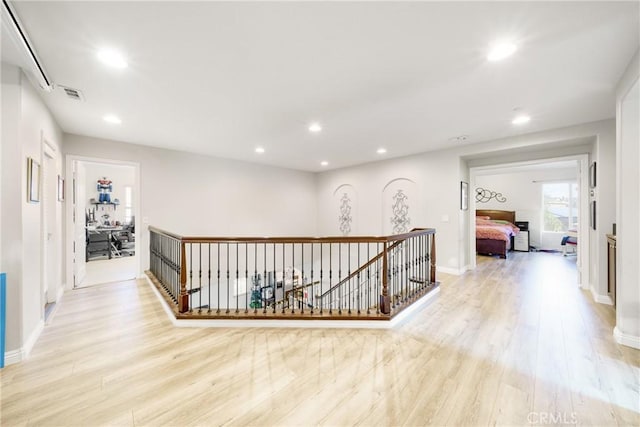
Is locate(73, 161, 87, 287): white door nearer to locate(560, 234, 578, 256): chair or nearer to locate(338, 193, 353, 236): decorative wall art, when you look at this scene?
locate(338, 193, 353, 236): decorative wall art

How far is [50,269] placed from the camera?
340 cm

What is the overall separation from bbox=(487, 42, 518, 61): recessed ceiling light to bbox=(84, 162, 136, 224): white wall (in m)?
9.43

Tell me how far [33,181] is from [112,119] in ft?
4.55

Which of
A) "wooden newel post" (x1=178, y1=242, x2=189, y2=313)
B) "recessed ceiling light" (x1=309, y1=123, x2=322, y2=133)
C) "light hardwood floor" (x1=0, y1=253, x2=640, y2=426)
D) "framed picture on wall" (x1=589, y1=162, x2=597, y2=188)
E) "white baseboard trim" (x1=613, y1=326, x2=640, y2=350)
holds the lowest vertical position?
"light hardwood floor" (x1=0, y1=253, x2=640, y2=426)

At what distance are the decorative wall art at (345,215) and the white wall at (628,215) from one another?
4966 mm

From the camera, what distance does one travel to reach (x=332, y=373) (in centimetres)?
195

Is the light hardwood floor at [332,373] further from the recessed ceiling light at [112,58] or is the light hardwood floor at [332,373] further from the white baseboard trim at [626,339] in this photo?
the recessed ceiling light at [112,58]

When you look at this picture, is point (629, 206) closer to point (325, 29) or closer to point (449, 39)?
point (449, 39)

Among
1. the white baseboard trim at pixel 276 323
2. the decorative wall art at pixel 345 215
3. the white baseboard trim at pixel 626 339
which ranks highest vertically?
the decorative wall art at pixel 345 215

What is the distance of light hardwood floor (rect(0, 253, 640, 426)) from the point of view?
1562 millimetres

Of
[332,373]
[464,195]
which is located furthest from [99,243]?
[464,195]

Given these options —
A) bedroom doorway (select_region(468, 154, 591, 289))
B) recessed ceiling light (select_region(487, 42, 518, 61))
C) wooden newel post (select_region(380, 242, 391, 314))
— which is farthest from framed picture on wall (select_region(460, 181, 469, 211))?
recessed ceiling light (select_region(487, 42, 518, 61))

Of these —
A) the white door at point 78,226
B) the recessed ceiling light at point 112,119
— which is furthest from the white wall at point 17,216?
the white door at point 78,226

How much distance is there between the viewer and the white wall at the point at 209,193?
4.58 meters
